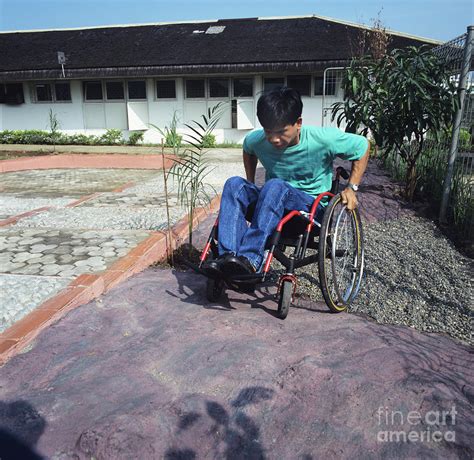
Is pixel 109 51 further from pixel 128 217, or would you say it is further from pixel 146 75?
pixel 128 217


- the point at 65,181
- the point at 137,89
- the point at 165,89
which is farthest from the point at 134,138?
the point at 65,181

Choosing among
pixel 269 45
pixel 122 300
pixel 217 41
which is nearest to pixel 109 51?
pixel 217 41

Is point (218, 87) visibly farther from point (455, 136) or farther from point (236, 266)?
point (236, 266)

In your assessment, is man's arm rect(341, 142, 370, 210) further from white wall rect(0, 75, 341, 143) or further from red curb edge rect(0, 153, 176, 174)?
white wall rect(0, 75, 341, 143)

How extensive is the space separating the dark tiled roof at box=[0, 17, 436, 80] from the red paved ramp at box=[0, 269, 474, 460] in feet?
43.0

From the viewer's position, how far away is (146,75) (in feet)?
50.4

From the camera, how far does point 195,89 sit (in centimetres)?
1612

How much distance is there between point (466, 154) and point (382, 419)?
4.29 m

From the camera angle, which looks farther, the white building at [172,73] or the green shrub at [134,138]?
the green shrub at [134,138]

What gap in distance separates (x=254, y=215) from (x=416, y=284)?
60.6 inches

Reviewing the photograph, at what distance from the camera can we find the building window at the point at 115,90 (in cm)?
1662

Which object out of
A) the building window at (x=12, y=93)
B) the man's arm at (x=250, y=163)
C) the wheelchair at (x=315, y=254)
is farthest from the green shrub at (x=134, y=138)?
the wheelchair at (x=315, y=254)

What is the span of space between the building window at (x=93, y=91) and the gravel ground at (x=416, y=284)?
14.6 m

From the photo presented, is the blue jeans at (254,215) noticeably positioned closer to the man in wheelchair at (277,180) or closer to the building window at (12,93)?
the man in wheelchair at (277,180)
